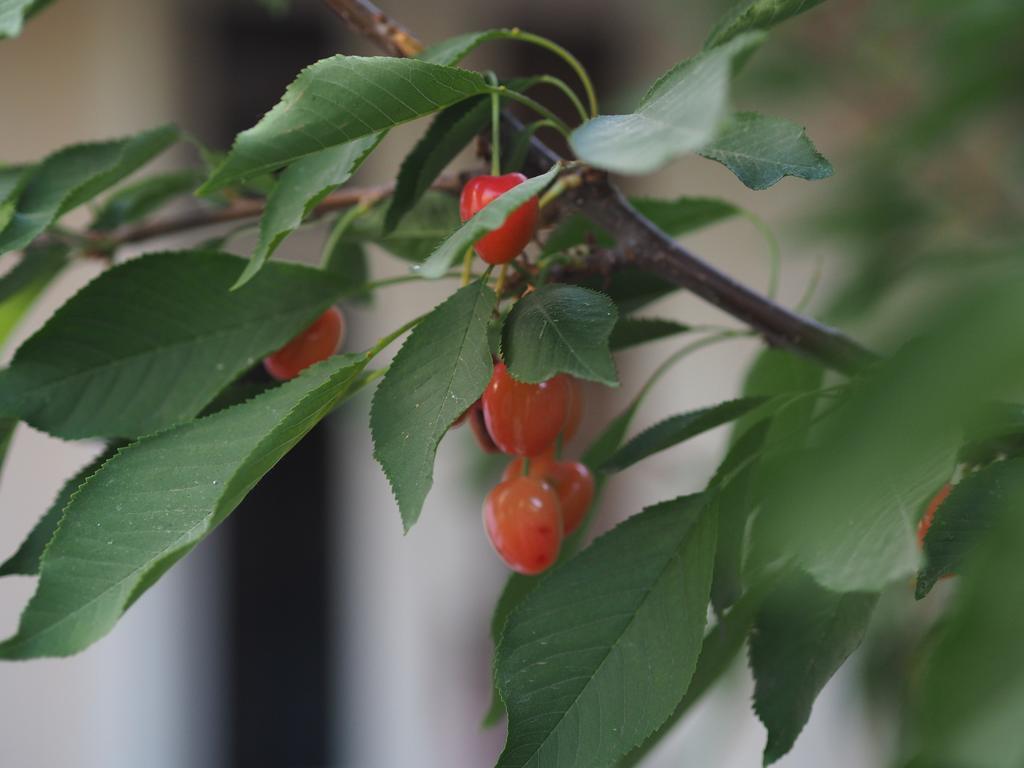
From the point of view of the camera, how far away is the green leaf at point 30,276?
557 mm

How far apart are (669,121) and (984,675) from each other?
0.15 m

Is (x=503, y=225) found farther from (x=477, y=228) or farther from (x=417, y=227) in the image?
(x=417, y=227)

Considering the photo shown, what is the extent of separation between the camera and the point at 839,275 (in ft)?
1.49

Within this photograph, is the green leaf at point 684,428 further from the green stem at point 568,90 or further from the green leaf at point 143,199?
the green leaf at point 143,199

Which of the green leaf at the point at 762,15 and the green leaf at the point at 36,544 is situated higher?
the green leaf at the point at 762,15

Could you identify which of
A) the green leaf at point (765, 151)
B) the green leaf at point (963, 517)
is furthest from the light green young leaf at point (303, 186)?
the green leaf at point (963, 517)

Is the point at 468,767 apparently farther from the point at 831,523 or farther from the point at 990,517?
the point at 831,523

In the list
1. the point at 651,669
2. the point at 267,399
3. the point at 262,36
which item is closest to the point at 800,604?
the point at 651,669

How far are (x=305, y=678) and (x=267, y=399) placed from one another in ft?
7.43

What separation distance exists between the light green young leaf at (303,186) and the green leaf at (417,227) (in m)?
0.17

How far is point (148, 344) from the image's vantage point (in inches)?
19.3

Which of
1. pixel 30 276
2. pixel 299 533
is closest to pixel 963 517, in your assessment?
pixel 30 276

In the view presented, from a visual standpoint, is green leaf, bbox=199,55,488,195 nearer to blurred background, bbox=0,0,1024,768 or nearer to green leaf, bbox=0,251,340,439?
green leaf, bbox=0,251,340,439

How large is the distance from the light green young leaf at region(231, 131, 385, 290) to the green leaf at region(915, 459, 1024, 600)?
0.68ft
